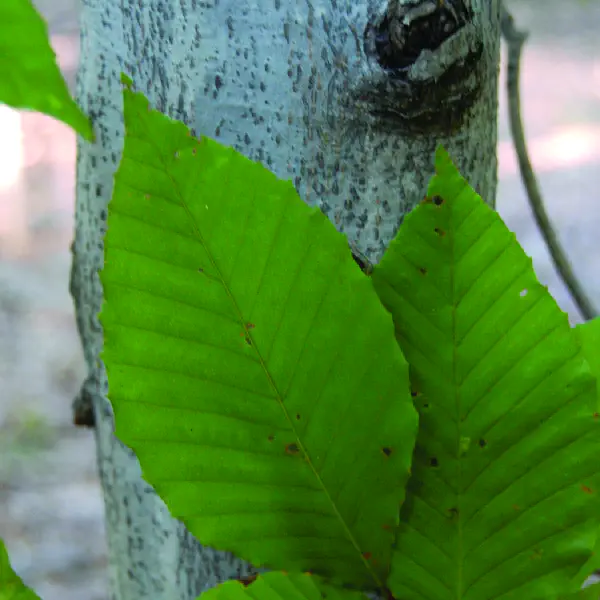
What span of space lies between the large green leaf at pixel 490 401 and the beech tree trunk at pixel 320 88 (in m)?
0.06

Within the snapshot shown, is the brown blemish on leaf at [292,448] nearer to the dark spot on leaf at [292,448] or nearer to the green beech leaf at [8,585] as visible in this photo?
the dark spot on leaf at [292,448]

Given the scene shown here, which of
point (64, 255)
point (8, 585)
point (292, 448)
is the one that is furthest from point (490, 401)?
point (64, 255)

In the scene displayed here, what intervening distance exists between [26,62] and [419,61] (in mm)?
170

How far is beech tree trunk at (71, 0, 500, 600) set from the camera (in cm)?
29

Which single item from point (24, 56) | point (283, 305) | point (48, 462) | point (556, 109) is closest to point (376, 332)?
point (283, 305)

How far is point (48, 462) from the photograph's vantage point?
69.1 inches

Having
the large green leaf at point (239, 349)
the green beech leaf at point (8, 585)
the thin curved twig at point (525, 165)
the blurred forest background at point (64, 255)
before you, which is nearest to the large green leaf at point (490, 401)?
the large green leaf at point (239, 349)

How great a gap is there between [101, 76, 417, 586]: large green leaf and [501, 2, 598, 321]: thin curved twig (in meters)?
0.35

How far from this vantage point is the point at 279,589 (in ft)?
0.86

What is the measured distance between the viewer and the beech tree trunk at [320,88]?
0.96ft

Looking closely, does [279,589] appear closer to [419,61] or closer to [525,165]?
[419,61]

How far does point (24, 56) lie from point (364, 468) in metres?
0.23

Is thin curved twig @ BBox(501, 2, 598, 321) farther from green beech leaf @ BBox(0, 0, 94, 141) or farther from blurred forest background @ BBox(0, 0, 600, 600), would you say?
blurred forest background @ BBox(0, 0, 600, 600)

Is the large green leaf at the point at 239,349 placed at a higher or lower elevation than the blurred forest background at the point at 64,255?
lower
